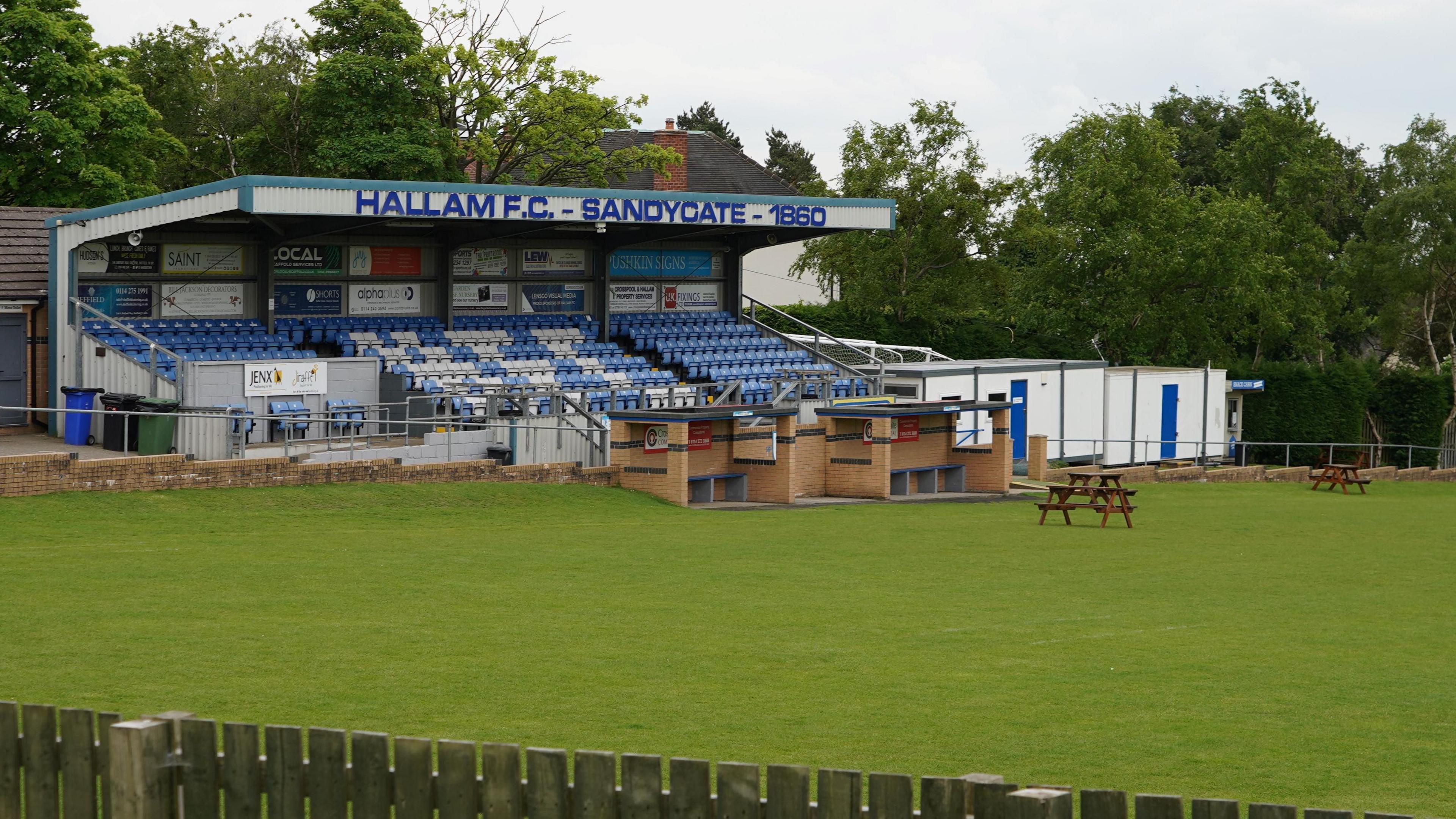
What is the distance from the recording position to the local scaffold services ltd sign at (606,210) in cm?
3016

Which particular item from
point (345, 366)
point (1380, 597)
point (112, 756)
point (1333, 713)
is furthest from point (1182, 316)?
point (112, 756)

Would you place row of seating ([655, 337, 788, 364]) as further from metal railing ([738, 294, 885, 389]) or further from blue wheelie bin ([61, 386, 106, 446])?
blue wheelie bin ([61, 386, 106, 446])

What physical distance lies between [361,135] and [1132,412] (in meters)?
24.8

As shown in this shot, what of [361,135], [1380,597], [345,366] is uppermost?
[361,135]

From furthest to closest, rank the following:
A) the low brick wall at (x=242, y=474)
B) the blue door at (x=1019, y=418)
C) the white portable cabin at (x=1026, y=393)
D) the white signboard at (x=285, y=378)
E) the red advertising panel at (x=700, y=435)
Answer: the blue door at (x=1019, y=418) < the white portable cabin at (x=1026, y=393) < the white signboard at (x=285, y=378) < the red advertising panel at (x=700, y=435) < the low brick wall at (x=242, y=474)

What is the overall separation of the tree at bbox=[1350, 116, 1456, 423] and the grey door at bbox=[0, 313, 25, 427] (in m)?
45.3

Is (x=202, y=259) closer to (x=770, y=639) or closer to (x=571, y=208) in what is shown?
(x=571, y=208)

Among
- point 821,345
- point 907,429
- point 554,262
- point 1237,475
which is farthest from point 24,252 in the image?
point 1237,475

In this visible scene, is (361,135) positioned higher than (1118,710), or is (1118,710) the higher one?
(361,135)

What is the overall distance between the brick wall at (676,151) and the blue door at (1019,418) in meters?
20.5

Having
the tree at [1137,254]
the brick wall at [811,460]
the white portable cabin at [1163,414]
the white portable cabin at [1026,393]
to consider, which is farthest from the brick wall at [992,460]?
the tree at [1137,254]

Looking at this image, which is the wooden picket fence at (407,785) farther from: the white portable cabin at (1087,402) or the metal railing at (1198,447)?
the metal railing at (1198,447)

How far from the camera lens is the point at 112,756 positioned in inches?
234

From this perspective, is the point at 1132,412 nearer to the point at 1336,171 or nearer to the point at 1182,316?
the point at 1182,316
